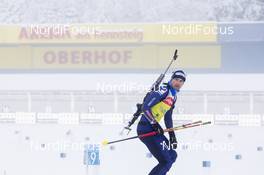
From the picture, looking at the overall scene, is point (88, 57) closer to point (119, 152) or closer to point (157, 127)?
point (119, 152)

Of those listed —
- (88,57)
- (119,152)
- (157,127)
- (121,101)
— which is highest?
(88,57)

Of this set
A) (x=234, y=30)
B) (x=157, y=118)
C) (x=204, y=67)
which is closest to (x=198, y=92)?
(x=204, y=67)

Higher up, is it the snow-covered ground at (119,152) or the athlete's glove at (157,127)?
the athlete's glove at (157,127)

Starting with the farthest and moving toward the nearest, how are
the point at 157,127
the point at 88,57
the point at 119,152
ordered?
the point at 88,57 < the point at 119,152 < the point at 157,127

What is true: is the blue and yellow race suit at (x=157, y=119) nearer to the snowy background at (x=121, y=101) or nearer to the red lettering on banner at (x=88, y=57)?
the snowy background at (x=121, y=101)

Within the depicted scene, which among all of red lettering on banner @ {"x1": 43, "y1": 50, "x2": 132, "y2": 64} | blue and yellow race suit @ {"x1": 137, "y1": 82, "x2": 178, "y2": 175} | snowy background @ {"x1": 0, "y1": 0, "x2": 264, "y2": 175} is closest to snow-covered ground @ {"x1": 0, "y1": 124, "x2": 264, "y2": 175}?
snowy background @ {"x1": 0, "y1": 0, "x2": 264, "y2": 175}

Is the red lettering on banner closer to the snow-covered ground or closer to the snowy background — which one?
the snowy background

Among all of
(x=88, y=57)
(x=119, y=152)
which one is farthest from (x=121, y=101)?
Answer: (x=119, y=152)

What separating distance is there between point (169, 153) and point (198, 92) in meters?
5.98

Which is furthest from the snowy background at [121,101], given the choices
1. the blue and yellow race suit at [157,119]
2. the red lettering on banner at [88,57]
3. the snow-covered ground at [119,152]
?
the blue and yellow race suit at [157,119]

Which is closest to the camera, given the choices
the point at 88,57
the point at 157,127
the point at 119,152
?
the point at 157,127

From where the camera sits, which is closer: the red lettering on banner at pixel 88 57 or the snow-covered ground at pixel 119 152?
the snow-covered ground at pixel 119 152

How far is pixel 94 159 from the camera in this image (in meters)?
12.0

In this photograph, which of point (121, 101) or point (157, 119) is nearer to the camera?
point (157, 119)
